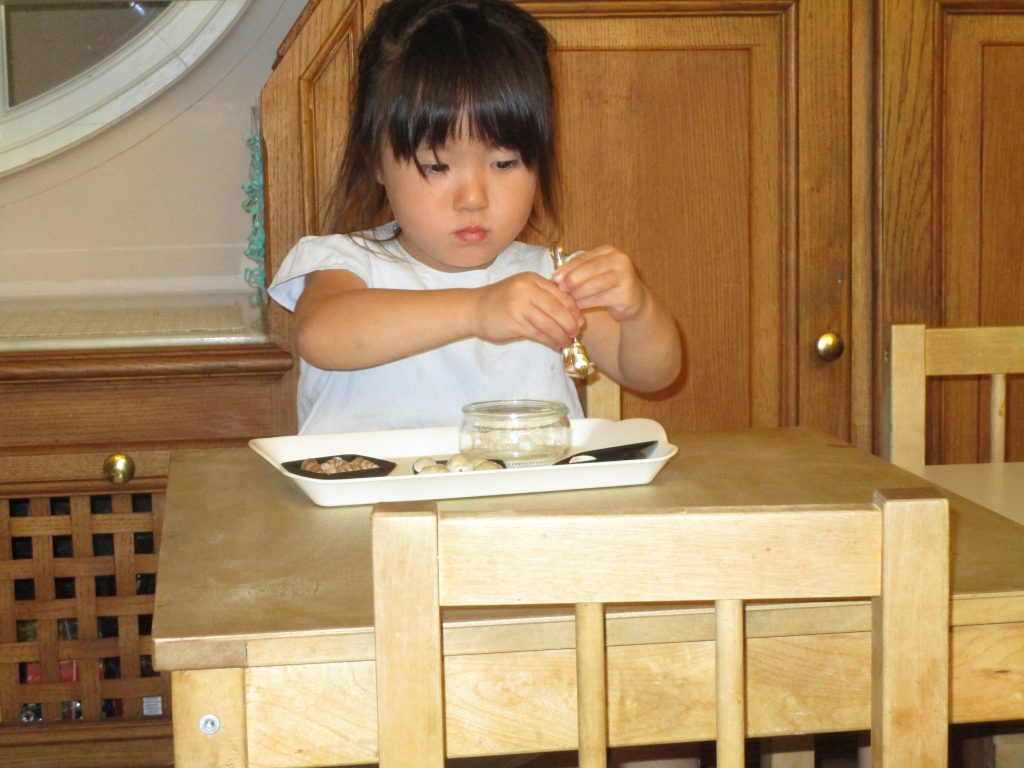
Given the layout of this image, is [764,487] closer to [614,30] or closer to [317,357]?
[317,357]

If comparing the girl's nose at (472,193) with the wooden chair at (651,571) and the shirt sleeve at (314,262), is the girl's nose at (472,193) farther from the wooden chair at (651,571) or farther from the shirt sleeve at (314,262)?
the wooden chair at (651,571)

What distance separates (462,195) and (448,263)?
0.15m

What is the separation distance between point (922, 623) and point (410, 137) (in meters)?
0.82

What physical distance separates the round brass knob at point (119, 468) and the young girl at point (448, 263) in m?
0.22

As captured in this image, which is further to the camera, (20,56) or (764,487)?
(20,56)

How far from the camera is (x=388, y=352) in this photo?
1.13 m

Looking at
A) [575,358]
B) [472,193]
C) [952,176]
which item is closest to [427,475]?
[575,358]

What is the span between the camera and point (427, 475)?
897 mm

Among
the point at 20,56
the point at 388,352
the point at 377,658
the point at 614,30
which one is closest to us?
the point at 377,658

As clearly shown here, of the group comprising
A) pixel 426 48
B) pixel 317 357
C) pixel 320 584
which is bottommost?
pixel 320 584

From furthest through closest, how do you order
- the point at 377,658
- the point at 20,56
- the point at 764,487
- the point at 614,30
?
the point at 20,56 < the point at 614,30 < the point at 764,487 < the point at 377,658

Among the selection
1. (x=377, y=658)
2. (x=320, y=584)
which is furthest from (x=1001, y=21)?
(x=377, y=658)

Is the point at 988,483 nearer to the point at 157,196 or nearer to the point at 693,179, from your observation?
the point at 693,179

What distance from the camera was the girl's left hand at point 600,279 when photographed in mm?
1061
